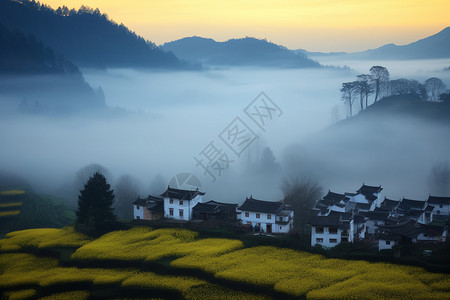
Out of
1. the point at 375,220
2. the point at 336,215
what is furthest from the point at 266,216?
the point at 375,220

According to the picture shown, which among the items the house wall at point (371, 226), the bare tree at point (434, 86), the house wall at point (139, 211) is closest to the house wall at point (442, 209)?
the house wall at point (371, 226)

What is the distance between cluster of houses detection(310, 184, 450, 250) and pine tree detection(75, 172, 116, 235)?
22.0 meters

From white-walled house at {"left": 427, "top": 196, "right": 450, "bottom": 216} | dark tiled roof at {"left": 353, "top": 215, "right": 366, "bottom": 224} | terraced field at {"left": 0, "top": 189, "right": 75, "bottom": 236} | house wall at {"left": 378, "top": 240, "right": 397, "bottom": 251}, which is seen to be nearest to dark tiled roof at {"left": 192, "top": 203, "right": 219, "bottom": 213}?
dark tiled roof at {"left": 353, "top": 215, "right": 366, "bottom": 224}

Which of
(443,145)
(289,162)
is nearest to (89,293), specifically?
(289,162)

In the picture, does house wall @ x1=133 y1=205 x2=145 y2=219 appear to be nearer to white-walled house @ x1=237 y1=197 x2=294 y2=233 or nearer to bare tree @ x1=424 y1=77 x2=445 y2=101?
white-walled house @ x1=237 y1=197 x2=294 y2=233

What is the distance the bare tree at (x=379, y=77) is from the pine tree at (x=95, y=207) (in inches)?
3052

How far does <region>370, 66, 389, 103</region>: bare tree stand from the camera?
112812mm

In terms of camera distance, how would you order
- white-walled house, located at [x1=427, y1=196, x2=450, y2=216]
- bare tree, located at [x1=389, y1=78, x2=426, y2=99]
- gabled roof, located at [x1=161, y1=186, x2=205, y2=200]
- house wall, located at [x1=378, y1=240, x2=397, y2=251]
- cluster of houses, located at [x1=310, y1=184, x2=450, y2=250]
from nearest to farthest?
house wall, located at [x1=378, y1=240, x2=397, y2=251], cluster of houses, located at [x1=310, y1=184, x2=450, y2=250], gabled roof, located at [x1=161, y1=186, x2=205, y2=200], white-walled house, located at [x1=427, y1=196, x2=450, y2=216], bare tree, located at [x1=389, y1=78, x2=426, y2=99]

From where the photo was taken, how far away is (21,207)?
251 ft

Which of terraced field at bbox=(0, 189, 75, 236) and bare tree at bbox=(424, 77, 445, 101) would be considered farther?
bare tree at bbox=(424, 77, 445, 101)

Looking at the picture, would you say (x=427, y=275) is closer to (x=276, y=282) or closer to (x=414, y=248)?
(x=414, y=248)

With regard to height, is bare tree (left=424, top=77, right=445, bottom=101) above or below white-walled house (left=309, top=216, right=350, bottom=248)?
above

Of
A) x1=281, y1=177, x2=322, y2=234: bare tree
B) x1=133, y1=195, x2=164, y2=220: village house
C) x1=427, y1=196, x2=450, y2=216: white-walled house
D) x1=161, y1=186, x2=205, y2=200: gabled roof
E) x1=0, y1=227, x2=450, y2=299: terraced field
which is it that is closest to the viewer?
x1=0, y1=227, x2=450, y2=299: terraced field

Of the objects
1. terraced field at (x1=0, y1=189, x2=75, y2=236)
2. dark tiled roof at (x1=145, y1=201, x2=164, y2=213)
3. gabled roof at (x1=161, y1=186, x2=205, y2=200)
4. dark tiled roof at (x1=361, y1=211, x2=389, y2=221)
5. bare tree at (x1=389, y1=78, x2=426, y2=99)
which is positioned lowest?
terraced field at (x1=0, y1=189, x2=75, y2=236)
